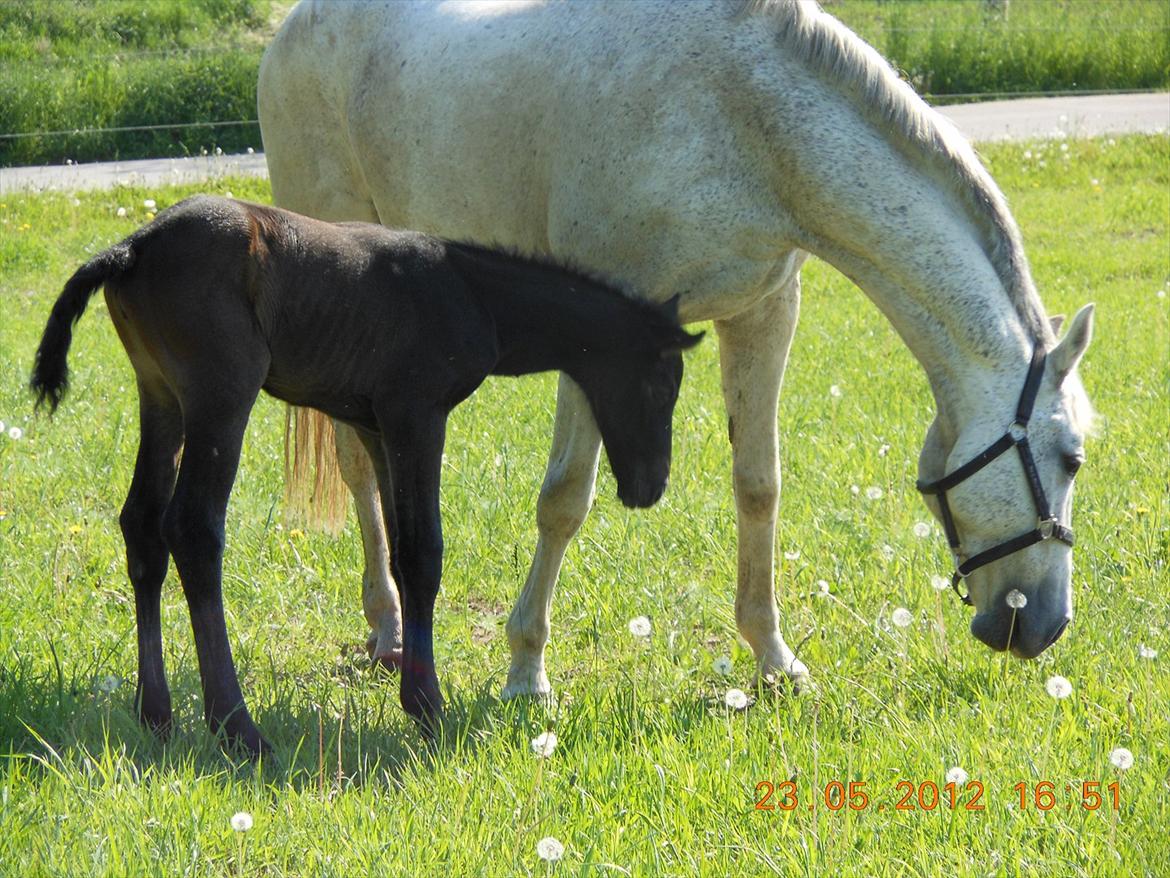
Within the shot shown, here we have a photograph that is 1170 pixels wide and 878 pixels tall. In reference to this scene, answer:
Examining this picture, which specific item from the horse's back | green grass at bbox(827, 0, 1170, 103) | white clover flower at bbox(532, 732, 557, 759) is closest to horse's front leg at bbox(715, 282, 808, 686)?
the horse's back

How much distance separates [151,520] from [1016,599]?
2247 mm

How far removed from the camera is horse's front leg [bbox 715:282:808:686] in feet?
13.8

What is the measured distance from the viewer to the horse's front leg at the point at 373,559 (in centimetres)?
452

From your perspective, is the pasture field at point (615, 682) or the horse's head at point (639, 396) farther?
the horse's head at point (639, 396)

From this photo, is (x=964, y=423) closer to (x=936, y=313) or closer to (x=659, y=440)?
A: (x=936, y=313)

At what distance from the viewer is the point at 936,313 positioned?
3.46m

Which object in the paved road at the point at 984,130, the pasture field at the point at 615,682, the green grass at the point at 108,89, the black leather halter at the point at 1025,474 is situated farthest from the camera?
the green grass at the point at 108,89

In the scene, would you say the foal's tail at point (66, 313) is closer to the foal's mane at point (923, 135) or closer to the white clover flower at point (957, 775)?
the foal's mane at point (923, 135)

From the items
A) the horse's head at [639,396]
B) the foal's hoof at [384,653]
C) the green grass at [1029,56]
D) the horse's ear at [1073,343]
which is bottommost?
the green grass at [1029,56]

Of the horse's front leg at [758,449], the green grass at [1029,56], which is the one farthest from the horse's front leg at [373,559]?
the green grass at [1029,56]

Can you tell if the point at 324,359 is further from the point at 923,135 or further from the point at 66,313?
the point at 923,135

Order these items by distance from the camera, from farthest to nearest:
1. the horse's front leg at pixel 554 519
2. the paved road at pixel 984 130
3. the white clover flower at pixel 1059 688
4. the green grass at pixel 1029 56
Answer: the green grass at pixel 1029 56 < the paved road at pixel 984 130 < the horse's front leg at pixel 554 519 < the white clover flower at pixel 1059 688

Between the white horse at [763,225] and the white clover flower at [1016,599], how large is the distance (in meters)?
0.04

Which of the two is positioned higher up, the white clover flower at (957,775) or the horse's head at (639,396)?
the horse's head at (639,396)
